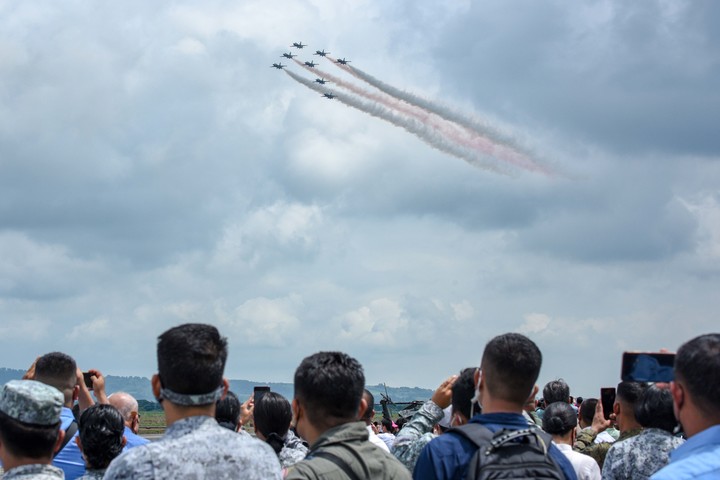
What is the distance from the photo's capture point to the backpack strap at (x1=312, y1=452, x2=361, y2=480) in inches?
217

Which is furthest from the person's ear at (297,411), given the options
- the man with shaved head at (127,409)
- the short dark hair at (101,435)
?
the man with shaved head at (127,409)

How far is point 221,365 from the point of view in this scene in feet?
16.8

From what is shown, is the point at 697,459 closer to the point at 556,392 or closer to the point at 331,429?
the point at 331,429

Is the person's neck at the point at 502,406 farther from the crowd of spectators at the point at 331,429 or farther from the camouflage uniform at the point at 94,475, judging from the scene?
the camouflage uniform at the point at 94,475

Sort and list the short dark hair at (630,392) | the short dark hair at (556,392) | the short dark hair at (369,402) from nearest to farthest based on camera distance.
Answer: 1. the short dark hair at (630,392)
2. the short dark hair at (369,402)
3. the short dark hair at (556,392)

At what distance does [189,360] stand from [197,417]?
1.14 ft

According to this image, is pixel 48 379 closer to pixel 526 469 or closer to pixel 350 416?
pixel 350 416

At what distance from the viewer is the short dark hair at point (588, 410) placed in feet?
43.2

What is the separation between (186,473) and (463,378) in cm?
337

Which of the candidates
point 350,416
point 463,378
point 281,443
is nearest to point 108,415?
point 281,443

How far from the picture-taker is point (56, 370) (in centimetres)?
850

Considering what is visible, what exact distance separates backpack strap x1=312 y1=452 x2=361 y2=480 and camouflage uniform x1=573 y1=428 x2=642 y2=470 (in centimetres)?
415

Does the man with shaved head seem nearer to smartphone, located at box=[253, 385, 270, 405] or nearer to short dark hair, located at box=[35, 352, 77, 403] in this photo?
short dark hair, located at box=[35, 352, 77, 403]

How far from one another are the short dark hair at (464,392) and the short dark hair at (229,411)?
2659 millimetres
